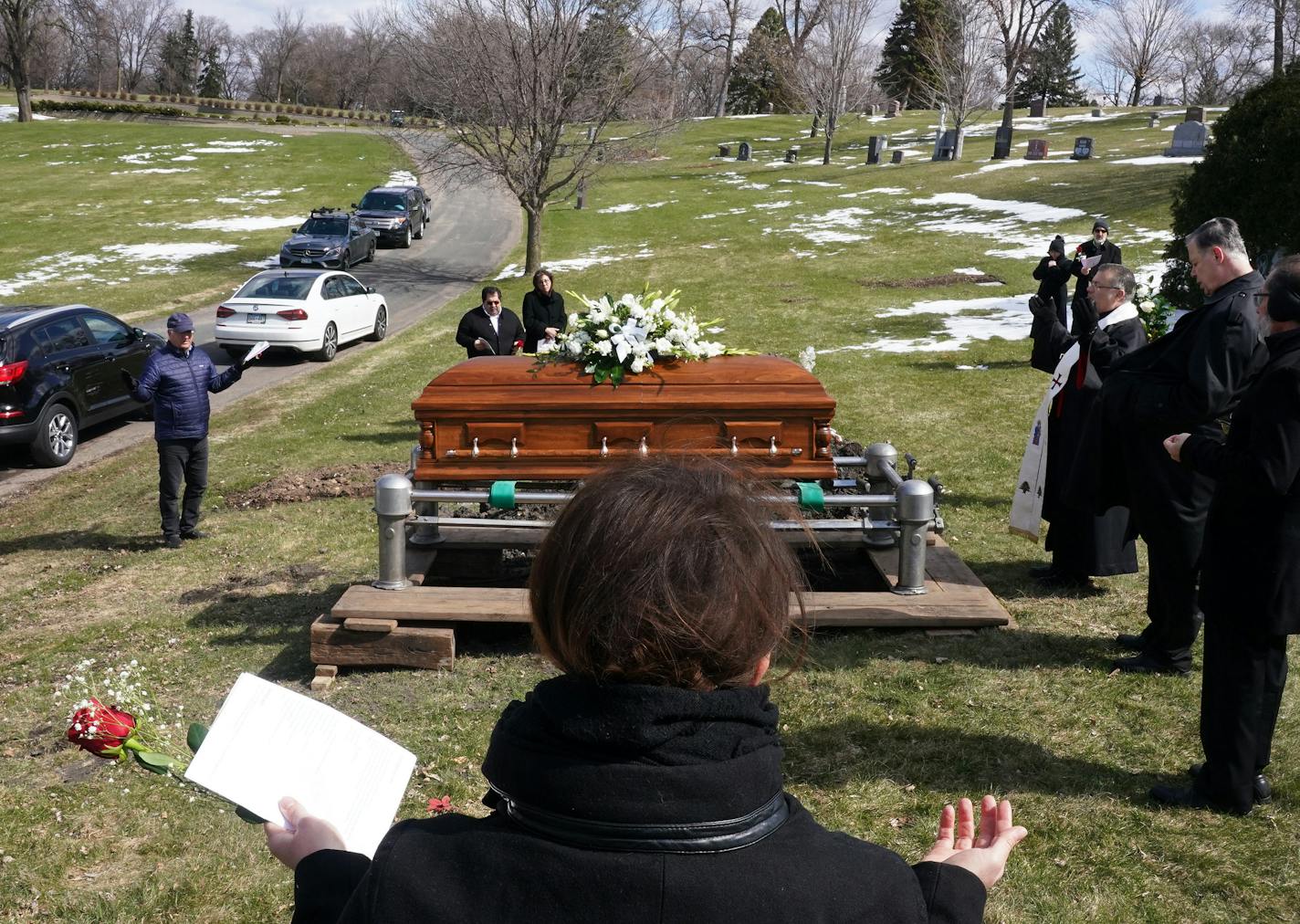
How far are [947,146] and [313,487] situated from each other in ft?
123

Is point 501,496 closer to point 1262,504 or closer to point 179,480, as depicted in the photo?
point 1262,504

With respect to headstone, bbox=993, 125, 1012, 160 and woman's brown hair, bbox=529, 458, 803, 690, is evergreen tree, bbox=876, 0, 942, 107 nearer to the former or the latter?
headstone, bbox=993, 125, 1012, 160

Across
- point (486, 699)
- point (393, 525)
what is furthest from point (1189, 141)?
point (486, 699)

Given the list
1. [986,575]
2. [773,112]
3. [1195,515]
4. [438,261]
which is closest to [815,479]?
[986,575]

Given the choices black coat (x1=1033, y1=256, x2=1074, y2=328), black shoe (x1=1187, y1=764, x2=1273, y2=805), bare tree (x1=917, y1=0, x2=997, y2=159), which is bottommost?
black shoe (x1=1187, y1=764, x2=1273, y2=805)

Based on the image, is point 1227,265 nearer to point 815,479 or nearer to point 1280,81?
point 815,479

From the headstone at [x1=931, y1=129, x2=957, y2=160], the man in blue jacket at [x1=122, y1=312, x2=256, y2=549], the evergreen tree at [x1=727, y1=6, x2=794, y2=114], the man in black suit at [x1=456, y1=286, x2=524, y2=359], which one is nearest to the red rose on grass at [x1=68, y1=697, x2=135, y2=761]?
the man in blue jacket at [x1=122, y1=312, x2=256, y2=549]

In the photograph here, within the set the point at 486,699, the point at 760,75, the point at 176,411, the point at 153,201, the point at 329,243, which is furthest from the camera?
the point at 760,75

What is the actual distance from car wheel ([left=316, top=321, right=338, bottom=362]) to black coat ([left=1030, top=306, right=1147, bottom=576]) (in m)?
13.5

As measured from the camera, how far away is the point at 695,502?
1317 mm

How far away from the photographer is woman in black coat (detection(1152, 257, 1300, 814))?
3.72 m

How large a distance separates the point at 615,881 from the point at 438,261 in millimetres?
30374

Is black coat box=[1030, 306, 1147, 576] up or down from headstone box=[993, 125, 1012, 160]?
down

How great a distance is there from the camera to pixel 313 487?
977 cm
